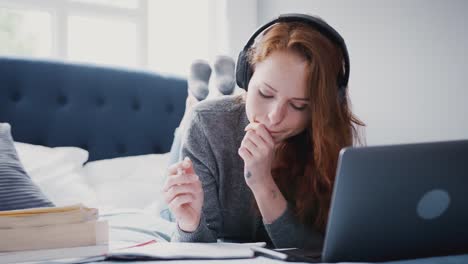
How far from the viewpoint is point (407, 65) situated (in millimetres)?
2318

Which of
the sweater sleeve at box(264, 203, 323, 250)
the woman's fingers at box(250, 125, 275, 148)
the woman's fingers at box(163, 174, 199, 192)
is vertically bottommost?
the sweater sleeve at box(264, 203, 323, 250)

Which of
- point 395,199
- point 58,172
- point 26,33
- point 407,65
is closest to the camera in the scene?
point 395,199

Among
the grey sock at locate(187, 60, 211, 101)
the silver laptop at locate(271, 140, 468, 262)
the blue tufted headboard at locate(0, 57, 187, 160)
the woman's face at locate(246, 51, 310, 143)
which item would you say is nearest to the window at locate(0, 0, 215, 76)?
the blue tufted headboard at locate(0, 57, 187, 160)

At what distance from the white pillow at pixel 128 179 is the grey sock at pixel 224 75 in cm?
42

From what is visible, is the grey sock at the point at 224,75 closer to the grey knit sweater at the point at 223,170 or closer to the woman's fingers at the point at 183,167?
the grey knit sweater at the point at 223,170

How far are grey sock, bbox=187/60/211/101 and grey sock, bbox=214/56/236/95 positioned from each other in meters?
0.05

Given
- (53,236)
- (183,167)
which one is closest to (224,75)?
(183,167)

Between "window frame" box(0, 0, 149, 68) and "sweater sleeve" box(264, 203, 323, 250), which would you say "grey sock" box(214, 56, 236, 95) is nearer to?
"sweater sleeve" box(264, 203, 323, 250)

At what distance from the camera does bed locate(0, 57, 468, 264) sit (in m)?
2.06

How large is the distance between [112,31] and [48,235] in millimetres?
2694

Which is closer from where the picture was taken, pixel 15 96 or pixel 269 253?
pixel 269 253

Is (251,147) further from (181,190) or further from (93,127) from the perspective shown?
(93,127)

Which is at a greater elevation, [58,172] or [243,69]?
[243,69]

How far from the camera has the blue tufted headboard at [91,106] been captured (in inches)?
91.4
